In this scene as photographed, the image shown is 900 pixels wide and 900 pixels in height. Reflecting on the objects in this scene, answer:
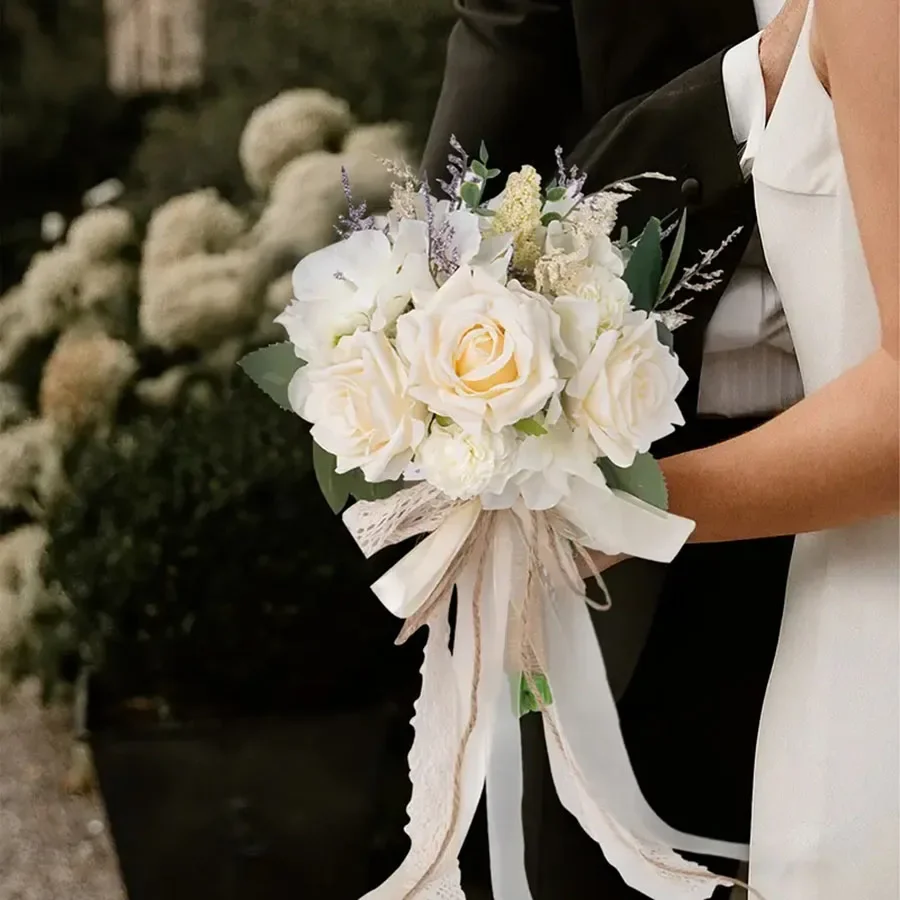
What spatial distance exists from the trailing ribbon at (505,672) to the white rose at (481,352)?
0.07 m

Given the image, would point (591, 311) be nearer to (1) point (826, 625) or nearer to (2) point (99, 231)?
(1) point (826, 625)

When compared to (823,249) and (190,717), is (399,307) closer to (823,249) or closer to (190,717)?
(823,249)

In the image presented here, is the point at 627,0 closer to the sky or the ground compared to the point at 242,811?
closer to the sky

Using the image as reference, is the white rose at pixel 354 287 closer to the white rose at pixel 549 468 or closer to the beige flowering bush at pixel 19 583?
the white rose at pixel 549 468

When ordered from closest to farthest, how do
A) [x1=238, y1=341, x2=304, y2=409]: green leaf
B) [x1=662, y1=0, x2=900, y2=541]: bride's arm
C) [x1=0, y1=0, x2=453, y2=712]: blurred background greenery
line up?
1. [x1=662, y1=0, x2=900, y2=541]: bride's arm
2. [x1=238, y1=341, x2=304, y2=409]: green leaf
3. [x1=0, y1=0, x2=453, y2=712]: blurred background greenery


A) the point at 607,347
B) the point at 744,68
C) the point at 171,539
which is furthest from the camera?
the point at 171,539

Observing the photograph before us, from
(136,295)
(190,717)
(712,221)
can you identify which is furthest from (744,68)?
(190,717)

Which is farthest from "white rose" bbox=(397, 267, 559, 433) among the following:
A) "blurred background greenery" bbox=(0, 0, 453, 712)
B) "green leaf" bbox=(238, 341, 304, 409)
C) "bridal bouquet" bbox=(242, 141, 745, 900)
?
"blurred background greenery" bbox=(0, 0, 453, 712)

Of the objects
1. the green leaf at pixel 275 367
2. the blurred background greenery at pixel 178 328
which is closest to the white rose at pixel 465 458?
the green leaf at pixel 275 367

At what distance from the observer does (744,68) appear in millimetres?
613

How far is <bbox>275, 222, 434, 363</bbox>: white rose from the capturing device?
0.52 meters

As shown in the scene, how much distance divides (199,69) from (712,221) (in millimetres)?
590

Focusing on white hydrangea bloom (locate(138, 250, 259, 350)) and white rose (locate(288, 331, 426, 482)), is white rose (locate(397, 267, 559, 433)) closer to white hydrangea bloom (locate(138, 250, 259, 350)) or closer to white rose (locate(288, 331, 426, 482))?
white rose (locate(288, 331, 426, 482))

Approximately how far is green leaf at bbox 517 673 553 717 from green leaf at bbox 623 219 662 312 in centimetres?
25
